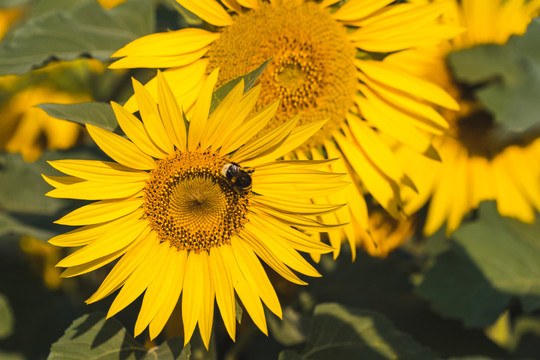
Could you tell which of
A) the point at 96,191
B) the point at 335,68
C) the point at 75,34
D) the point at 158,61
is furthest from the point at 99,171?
the point at 335,68

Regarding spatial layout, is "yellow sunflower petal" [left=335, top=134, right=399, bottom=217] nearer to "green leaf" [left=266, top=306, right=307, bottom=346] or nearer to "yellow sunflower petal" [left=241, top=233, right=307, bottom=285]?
"yellow sunflower petal" [left=241, top=233, right=307, bottom=285]

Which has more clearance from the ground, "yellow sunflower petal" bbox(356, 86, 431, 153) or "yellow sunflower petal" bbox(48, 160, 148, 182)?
"yellow sunflower petal" bbox(48, 160, 148, 182)

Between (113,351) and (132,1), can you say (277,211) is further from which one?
(132,1)

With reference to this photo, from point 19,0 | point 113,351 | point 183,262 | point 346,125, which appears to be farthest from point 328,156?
point 19,0

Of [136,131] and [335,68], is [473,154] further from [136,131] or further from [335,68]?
[136,131]

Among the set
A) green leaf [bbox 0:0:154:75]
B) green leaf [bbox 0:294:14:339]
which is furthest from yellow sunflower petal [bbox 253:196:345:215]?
green leaf [bbox 0:294:14:339]

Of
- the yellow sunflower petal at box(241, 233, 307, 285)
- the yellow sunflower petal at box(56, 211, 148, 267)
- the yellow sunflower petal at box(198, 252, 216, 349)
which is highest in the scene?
the yellow sunflower petal at box(56, 211, 148, 267)

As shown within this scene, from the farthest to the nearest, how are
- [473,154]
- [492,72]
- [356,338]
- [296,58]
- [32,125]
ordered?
[32,125] → [473,154] → [492,72] → [356,338] → [296,58]
